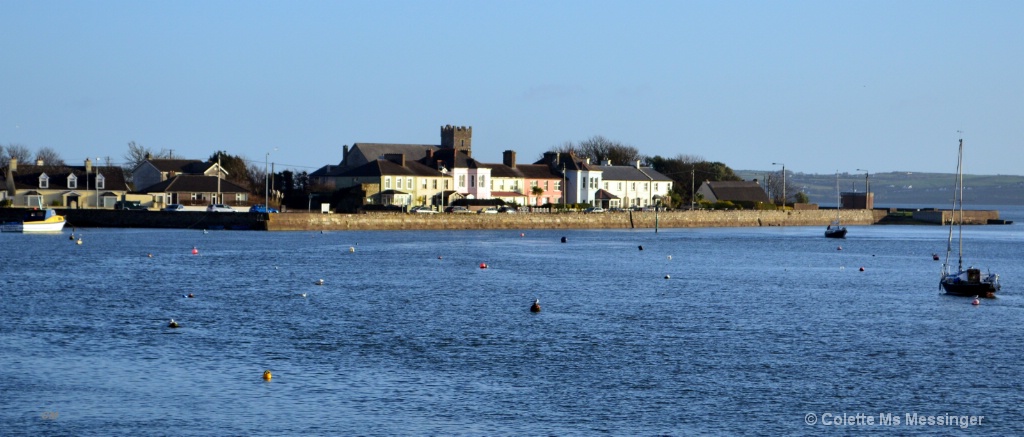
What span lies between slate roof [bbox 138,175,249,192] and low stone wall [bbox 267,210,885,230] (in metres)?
17.4

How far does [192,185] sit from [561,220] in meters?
38.2

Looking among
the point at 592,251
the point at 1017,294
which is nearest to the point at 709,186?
the point at 592,251

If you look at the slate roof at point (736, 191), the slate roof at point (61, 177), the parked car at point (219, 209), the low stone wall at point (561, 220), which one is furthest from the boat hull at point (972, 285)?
the slate roof at point (736, 191)

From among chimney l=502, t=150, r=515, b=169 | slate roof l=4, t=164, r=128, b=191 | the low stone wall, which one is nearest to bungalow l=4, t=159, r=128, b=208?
slate roof l=4, t=164, r=128, b=191

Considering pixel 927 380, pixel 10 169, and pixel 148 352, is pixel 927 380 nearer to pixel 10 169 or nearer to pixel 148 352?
pixel 148 352

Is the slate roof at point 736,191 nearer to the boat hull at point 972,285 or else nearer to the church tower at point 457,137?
the church tower at point 457,137

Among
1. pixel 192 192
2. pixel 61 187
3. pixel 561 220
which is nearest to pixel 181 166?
pixel 192 192

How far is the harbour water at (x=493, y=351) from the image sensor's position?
23766mm

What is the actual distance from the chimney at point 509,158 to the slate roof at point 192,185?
36.5 m

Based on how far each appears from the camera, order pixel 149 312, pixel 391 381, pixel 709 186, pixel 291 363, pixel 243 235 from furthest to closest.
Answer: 1. pixel 709 186
2. pixel 243 235
3. pixel 149 312
4. pixel 291 363
5. pixel 391 381

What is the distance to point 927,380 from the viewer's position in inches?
1100

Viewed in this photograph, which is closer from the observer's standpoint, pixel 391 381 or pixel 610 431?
pixel 610 431

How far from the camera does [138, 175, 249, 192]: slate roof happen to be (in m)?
116

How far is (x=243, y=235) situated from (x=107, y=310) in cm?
5700
